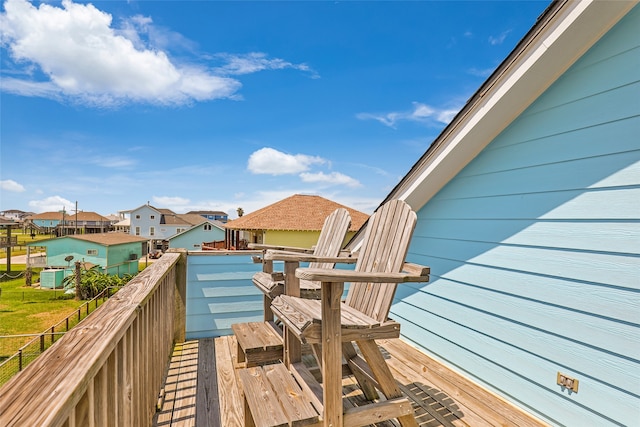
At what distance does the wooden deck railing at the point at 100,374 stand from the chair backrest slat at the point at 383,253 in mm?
1162

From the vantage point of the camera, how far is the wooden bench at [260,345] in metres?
2.05

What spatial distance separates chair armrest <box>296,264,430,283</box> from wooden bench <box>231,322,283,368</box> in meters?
0.90

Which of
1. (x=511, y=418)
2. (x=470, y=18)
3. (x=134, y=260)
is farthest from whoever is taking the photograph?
(x=134, y=260)

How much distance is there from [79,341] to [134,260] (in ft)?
76.4

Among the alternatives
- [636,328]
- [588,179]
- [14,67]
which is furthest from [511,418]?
[14,67]

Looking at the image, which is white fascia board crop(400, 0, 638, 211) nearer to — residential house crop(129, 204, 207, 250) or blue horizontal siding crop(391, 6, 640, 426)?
blue horizontal siding crop(391, 6, 640, 426)

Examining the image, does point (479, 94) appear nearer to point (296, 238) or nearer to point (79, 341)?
point (79, 341)

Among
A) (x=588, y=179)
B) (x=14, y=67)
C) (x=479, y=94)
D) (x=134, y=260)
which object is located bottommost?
(x=134, y=260)

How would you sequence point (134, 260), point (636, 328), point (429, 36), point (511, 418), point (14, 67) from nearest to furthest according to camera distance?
point (636, 328), point (511, 418), point (429, 36), point (14, 67), point (134, 260)

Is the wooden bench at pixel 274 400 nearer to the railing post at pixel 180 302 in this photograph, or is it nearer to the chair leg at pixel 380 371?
the chair leg at pixel 380 371

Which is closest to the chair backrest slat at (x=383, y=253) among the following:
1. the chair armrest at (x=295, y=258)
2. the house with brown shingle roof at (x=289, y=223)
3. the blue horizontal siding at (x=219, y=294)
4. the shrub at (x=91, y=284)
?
the chair armrest at (x=295, y=258)

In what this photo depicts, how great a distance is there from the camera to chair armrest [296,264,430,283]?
53.1 inches

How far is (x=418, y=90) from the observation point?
7.75 metres

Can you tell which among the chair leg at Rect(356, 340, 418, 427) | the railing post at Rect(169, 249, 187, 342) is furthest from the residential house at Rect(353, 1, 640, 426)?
the railing post at Rect(169, 249, 187, 342)
